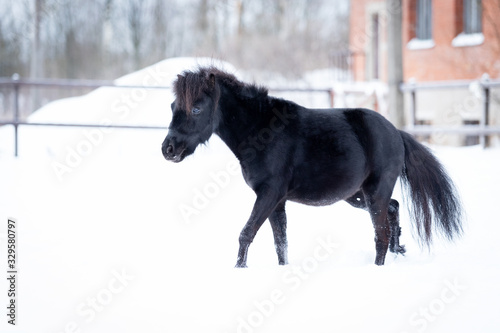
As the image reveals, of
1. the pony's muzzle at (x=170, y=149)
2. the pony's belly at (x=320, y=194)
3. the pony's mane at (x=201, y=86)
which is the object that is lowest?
the pony's belly at (x=320, y=194)

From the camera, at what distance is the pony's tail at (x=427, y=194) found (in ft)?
17.4

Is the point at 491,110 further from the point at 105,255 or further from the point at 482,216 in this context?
the point at 105,255

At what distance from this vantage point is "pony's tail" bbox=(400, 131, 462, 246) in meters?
5.30

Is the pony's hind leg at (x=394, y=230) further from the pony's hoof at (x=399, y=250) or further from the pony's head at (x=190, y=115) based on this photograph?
the pony's head at (x=190, y=115)

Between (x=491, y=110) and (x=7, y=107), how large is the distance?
1935 cm

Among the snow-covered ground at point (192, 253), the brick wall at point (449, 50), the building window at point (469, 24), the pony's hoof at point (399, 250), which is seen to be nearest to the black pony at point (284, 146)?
the pony's hoof at point (399, 250)

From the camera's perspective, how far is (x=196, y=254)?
5605 millimetres

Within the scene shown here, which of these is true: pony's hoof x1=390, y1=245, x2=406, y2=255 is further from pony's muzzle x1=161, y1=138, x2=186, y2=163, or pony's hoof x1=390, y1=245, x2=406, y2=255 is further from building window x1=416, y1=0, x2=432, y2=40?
building window x1=416, y1=0, x2=432, y2=40

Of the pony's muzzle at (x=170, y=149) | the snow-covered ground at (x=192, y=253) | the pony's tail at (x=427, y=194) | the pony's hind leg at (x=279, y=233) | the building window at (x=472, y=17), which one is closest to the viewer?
the snow-covered ground at (x=192, y=253)

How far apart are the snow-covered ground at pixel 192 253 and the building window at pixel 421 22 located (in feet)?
24.7

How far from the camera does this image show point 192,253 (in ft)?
18.5

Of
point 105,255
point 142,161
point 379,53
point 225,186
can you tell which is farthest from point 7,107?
point 105,255

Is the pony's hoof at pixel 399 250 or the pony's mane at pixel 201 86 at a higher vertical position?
the pony's mane at pixel 201 86

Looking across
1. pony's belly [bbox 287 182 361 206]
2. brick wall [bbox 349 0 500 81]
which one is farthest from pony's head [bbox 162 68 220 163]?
brick wall [bbox 349 0 500 81]
